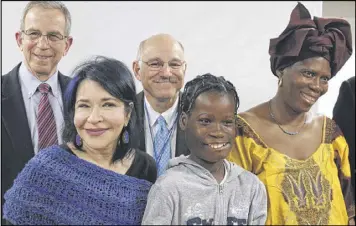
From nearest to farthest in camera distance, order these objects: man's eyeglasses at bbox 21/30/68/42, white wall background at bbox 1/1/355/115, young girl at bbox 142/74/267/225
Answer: young girl at bbox 142/74/267/225 < man's eyeglasses at bbox 21/30/68/42 < white wall background at bbox 1/1/355/115

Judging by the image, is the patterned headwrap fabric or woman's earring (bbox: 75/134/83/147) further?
the patterned headwrap fabric

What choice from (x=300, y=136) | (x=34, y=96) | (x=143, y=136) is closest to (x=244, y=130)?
(x=300, y=136)

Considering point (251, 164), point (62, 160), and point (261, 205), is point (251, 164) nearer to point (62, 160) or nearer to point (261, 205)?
point (261, 205)

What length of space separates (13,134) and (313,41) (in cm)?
72

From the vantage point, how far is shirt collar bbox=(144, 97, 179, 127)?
1235mm

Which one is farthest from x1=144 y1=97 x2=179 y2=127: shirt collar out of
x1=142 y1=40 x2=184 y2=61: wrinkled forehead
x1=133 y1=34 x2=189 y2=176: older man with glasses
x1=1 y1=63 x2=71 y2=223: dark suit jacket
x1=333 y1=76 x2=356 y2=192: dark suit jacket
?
x1=333 y1=76 x2=356 y2=192: dark suit jacket

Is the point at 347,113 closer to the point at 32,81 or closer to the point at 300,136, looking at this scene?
the point at 300,136

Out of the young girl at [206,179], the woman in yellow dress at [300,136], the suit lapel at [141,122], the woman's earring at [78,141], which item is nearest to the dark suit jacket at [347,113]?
the woman in yellow dress at [300,136]

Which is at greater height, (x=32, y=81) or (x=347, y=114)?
(x=32, y=81)

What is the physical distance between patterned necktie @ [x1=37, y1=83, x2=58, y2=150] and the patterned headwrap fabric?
1.82ft

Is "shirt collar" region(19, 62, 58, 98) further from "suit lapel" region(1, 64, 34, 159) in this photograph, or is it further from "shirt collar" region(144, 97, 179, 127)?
"shirt collar" region(144, 97, 179, 127)

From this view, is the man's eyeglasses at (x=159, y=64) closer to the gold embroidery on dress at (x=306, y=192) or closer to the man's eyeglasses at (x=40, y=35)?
the man's eyeglasses at (x=40, y=35)

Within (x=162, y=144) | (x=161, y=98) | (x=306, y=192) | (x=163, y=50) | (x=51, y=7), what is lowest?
(x=306, y=192)

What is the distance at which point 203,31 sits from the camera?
1505 mm
